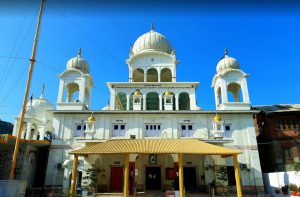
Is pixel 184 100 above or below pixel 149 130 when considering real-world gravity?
above

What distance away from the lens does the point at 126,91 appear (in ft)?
95.0

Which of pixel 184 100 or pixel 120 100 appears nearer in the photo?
pixel 120 100

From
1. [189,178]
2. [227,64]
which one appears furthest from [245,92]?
[189,178]

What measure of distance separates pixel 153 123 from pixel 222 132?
23.2ft

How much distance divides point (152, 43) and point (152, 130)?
44.0 feet

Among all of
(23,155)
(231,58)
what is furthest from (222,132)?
(23,155)

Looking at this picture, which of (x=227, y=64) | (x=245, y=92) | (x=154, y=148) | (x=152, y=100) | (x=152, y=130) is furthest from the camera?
(x=152, y=100)

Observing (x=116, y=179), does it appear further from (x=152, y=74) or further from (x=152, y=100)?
(x=152, y=74)

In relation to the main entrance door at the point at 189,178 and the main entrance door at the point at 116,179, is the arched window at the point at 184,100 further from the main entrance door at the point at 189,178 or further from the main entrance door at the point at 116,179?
the main entrance door at the point at 116,179

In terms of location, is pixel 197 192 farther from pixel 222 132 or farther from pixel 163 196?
pixel 222 132

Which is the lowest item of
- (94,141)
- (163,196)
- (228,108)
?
(163,196)

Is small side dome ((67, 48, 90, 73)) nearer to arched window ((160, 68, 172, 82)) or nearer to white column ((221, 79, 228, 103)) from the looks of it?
arched window ((160, 68, 172, 82))

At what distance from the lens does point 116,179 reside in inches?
907

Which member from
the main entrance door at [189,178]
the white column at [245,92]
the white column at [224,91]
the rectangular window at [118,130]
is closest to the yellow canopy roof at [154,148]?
the main entrance door at [189,178]
